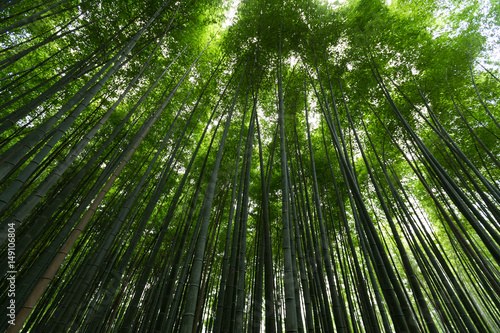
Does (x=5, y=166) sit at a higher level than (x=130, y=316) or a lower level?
higher

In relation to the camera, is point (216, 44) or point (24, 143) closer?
point (24, 143)

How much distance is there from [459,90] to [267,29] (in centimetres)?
413

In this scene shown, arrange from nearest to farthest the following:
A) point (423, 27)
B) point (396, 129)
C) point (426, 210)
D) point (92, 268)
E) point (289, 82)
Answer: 1. point (92, 268)
2. point (423, 27)
3. point (289, 82)
4. point (396, 129)
5. point (426, 210)

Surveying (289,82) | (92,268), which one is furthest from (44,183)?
(289,82)

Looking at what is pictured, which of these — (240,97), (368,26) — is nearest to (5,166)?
(240,97)

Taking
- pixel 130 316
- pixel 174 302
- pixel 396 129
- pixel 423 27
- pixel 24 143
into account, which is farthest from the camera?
pixel 396 129

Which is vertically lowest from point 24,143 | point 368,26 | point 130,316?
point 130,316

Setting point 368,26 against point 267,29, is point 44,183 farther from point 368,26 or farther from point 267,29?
point 368,26

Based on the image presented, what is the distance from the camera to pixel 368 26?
3.97 m

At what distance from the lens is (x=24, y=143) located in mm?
1404

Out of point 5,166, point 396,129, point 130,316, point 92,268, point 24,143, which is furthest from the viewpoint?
point 396,129

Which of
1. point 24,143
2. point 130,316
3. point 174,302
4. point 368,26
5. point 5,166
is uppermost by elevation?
point 368,26

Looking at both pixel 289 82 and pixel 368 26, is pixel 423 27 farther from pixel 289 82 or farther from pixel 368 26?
pixel 289 82

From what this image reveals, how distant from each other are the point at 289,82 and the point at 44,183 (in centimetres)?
448
